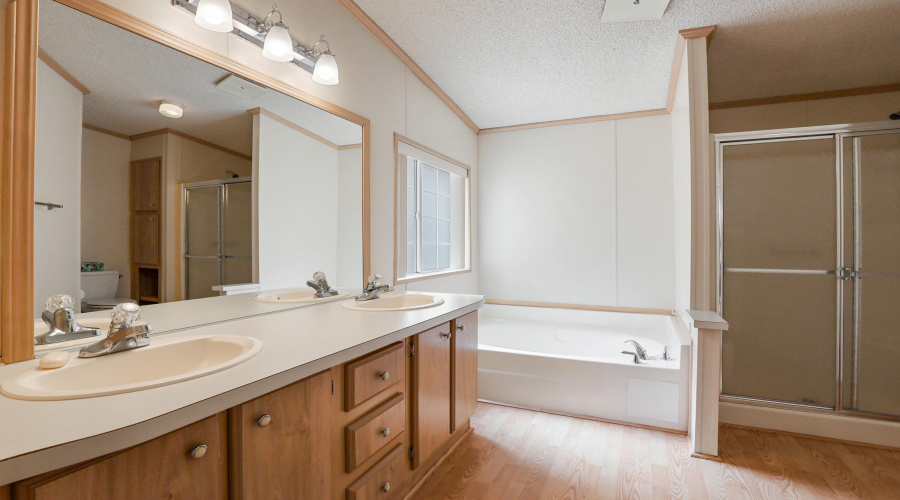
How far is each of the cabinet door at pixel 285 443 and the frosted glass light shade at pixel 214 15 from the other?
1193mm

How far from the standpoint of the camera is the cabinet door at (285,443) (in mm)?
811

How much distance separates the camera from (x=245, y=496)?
81 cm

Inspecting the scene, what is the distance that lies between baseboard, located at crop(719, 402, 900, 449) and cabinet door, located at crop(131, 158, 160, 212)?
3123 millimetres

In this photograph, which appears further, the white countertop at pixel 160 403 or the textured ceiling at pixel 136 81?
the textured ceiling at pixel 136 81

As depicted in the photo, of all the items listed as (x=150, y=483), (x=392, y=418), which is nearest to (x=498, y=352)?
(x=392, y=418)

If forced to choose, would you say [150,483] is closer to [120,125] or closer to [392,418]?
[392,418]

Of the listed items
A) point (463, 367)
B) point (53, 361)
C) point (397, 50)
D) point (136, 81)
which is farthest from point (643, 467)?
point (397, 50)

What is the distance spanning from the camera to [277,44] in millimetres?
1488

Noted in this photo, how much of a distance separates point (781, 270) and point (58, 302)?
11.1ft

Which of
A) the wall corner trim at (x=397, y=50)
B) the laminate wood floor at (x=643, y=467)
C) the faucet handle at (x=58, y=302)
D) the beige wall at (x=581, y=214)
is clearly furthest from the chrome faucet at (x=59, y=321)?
the beige wall at (x=581, y=214)

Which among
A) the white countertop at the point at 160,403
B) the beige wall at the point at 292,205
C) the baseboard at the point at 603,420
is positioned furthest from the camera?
the baseboard at the point at 603,420

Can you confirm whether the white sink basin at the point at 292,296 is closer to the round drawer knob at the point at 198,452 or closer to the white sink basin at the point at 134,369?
the white sink basin at the point at 134,369

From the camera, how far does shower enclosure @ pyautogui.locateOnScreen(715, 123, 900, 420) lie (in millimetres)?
2199

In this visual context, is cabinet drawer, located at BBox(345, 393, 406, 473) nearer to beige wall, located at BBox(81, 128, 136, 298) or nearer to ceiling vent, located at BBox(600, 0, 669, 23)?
beige wall, located at BBox(81, 128, 136, 298)
